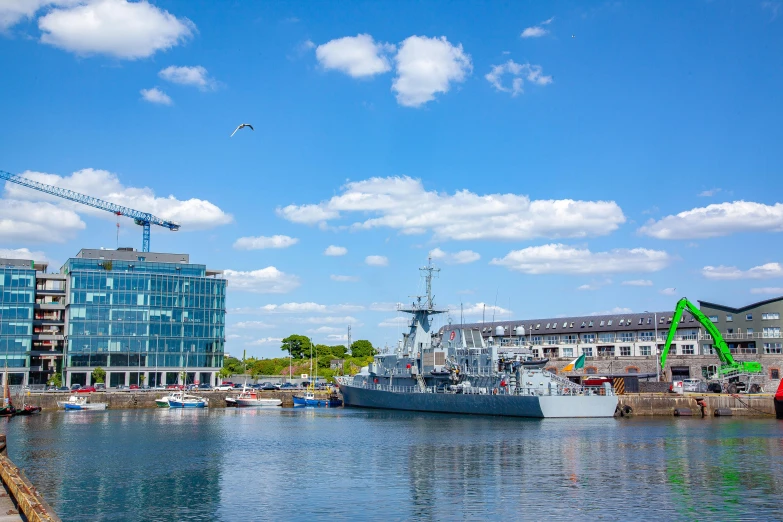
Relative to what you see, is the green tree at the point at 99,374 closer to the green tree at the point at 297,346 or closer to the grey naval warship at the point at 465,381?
the grey naval warship at the point at 465,381

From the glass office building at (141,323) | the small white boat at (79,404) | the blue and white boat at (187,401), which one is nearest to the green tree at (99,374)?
the glass office building at (141,323)

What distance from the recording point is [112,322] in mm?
117875

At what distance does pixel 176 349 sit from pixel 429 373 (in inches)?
2008

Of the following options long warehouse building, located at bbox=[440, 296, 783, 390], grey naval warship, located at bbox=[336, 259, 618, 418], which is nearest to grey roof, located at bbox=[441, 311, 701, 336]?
long warehouse building, located at bbox=[440, 296, 783, 390]

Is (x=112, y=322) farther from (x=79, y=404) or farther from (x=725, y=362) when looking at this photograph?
(x=725, y=362)

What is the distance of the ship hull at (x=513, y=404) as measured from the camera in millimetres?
75250

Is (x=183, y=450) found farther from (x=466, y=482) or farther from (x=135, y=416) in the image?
(x=135, y=416)

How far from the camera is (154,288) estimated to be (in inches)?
4749

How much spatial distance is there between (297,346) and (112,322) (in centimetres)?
6821

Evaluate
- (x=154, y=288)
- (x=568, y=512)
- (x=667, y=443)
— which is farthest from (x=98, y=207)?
(x=568, y=512)

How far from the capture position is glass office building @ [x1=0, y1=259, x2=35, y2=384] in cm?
11445

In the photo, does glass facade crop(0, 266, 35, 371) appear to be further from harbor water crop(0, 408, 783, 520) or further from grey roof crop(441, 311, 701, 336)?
grey roof crop(441, 311, 701, 336)

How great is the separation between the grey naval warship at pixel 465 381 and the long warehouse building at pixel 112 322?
3320 cm

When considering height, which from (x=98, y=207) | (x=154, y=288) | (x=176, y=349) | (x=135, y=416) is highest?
(x=98, y=207)
